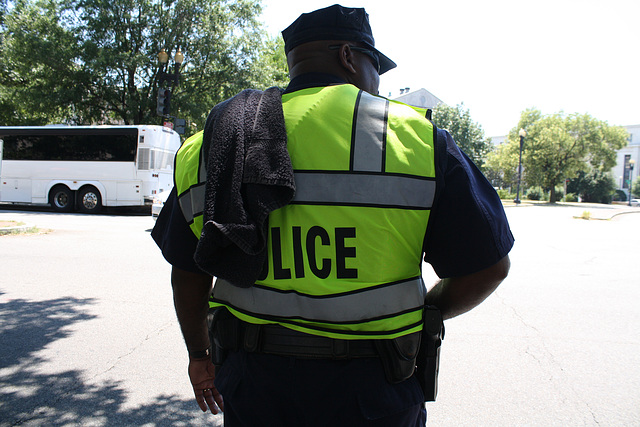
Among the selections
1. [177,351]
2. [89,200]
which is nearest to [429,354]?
[177,351]

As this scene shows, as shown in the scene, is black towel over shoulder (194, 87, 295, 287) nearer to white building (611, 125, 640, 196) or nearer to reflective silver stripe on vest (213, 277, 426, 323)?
reflective silver stripe on vest (213, 277, 426, 323)

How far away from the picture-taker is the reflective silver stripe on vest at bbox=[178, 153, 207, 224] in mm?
1388

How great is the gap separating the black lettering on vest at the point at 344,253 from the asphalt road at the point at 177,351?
220cm

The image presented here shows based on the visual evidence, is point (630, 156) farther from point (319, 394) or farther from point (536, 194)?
point (319, 394)

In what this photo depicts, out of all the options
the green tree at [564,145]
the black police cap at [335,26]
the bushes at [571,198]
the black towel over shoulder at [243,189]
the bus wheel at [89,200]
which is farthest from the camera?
the bushes at [571,198]

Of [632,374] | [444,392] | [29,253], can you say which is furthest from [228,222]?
[29,253]

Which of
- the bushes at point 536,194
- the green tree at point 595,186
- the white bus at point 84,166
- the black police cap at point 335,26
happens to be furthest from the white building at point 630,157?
the black police cap at point 335,26

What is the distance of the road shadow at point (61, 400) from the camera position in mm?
2986

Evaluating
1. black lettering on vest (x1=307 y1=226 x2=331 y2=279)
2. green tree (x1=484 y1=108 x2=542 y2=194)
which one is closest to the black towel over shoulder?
black lettering on vest (x1=307 y1=226 x2=331 y2=279)

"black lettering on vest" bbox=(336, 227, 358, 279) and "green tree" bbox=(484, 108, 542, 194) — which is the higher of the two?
"green tree" bbox=(484, 108, 542, 194)

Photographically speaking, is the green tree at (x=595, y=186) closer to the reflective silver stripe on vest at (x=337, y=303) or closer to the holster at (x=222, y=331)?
the reflective silver stripe on vest at (x=337, y=303)

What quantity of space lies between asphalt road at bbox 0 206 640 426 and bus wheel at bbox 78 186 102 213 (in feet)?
35.9

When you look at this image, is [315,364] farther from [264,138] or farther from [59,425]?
[59,425]

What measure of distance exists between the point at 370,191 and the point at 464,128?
49.0m
